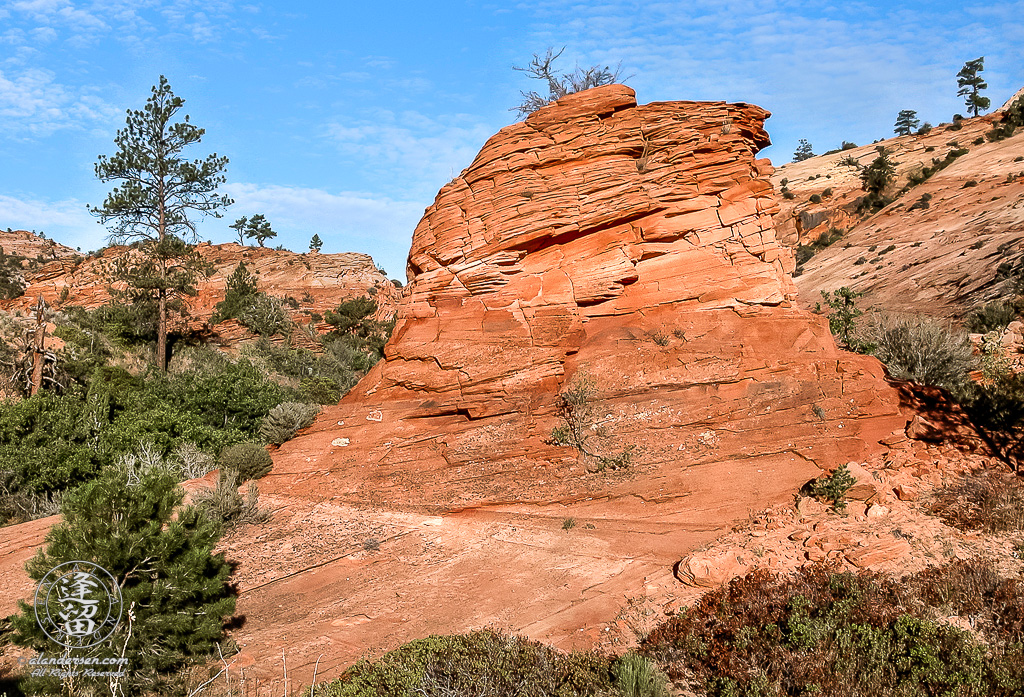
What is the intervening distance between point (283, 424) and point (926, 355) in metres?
13.0

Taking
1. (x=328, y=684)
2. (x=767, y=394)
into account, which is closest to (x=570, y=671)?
(x=328, y=684)

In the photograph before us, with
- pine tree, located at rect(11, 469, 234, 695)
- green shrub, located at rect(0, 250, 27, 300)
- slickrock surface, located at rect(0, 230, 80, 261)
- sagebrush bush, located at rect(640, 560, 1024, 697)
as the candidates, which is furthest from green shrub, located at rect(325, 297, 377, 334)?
slickrock surface, located at rect(0, 230, 80, 261)

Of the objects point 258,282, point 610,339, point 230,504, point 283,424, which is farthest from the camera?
point 258,282

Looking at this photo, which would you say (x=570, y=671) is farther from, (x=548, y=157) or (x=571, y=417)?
(x=548, y=157)

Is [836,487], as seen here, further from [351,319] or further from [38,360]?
[351,319]

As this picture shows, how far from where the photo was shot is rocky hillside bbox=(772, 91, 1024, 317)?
20.6m

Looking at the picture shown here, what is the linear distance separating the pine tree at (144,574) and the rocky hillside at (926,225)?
10.6 meters

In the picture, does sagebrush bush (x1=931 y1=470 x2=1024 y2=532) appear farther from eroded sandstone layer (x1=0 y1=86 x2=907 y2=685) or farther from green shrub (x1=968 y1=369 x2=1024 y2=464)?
eroded sandstone layer (x1=0 y1=86 x2=907 y2=685)

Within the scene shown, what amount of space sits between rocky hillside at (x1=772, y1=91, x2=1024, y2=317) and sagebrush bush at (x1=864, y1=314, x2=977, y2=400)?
3.33m

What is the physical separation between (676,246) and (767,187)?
1979 millimetres

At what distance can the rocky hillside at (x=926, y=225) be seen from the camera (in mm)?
20578

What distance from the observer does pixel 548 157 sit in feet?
38.7

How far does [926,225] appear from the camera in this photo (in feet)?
103

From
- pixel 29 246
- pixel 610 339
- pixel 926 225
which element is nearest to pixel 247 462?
pixel 610 339
